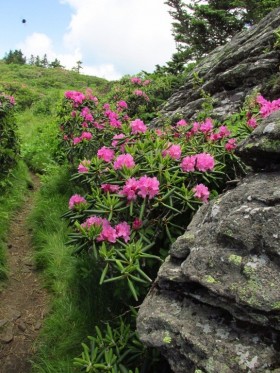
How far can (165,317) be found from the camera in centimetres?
218

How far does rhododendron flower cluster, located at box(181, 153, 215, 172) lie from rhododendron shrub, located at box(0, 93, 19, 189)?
4.17 metres

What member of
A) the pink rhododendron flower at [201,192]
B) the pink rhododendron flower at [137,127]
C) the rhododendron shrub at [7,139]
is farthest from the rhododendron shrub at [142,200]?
the rhododendron shrub at [7,139]

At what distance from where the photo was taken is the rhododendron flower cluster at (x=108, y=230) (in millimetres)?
2768

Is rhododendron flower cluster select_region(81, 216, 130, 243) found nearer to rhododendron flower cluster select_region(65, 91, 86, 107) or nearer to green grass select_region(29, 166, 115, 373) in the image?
green grass select_region(29, 166, 115, 373)

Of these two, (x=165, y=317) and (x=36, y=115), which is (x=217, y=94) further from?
(x=36, y=115)

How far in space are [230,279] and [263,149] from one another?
3.32ft

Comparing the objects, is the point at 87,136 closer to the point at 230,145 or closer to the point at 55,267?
the point at 55,267

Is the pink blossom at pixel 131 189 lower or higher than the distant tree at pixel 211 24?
lower

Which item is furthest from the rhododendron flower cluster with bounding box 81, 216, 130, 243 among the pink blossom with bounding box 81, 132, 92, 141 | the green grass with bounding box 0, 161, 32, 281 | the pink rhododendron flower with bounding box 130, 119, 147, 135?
the pink blossom with bounding box 81, 132, 92, 141

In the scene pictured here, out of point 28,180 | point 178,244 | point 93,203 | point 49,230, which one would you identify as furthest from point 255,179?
point 28,180

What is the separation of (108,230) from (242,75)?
4.63 metres

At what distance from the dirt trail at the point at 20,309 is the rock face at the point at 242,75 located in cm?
349

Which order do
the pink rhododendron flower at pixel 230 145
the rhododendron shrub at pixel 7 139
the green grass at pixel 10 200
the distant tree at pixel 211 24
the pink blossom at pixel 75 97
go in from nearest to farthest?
the pink rhododendron flower at pixel 230 145, the green grass at pixel 10 200, the rhododendron shrub at pixel 7 139, the pink blossom at pixel 75 97, the distant tree at pixel 211 24

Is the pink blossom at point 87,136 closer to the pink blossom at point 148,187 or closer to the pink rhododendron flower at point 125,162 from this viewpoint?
the pink rhododendron flower at point 125,162
